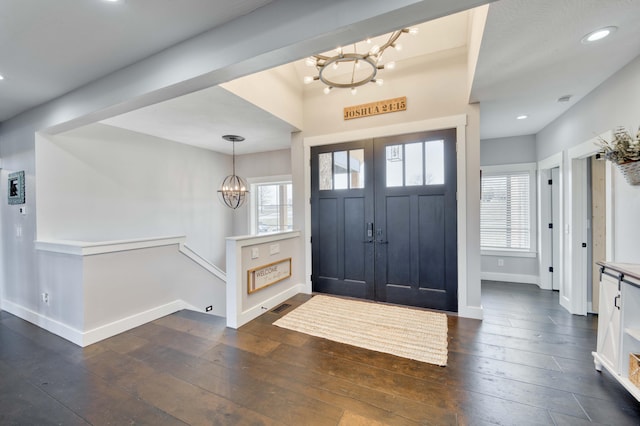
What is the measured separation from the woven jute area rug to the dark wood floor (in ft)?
0.48

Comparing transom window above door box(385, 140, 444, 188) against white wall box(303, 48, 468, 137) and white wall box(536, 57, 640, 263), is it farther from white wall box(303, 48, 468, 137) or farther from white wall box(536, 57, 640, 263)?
white wall box(536, 57, 640, 263)

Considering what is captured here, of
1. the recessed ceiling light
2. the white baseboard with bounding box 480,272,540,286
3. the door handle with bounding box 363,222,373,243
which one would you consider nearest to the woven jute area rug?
the door handle with bounding box 363,222,373,243

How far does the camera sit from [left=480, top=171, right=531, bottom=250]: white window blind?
4734mm

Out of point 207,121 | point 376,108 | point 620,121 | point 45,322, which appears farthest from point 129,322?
point 620,121

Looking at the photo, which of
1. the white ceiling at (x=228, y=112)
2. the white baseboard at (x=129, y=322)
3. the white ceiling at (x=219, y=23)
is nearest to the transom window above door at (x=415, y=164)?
the white ceiling at (x=219, y=23)

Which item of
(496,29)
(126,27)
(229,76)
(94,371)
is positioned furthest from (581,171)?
(94,371)

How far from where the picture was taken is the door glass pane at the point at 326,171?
410 cm

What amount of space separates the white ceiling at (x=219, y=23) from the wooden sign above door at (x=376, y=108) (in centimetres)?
55

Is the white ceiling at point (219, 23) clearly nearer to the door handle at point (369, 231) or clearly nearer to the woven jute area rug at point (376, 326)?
the door handle at point (369, 231)

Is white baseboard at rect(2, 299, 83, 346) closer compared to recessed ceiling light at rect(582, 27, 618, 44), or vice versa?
recessed ceiling light at rect(582, 27, 618, 44)

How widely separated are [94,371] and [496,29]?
4.14 metres

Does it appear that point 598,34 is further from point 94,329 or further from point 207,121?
point 94,329

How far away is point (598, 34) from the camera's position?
77.3 inches

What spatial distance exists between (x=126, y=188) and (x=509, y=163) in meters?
6.46
